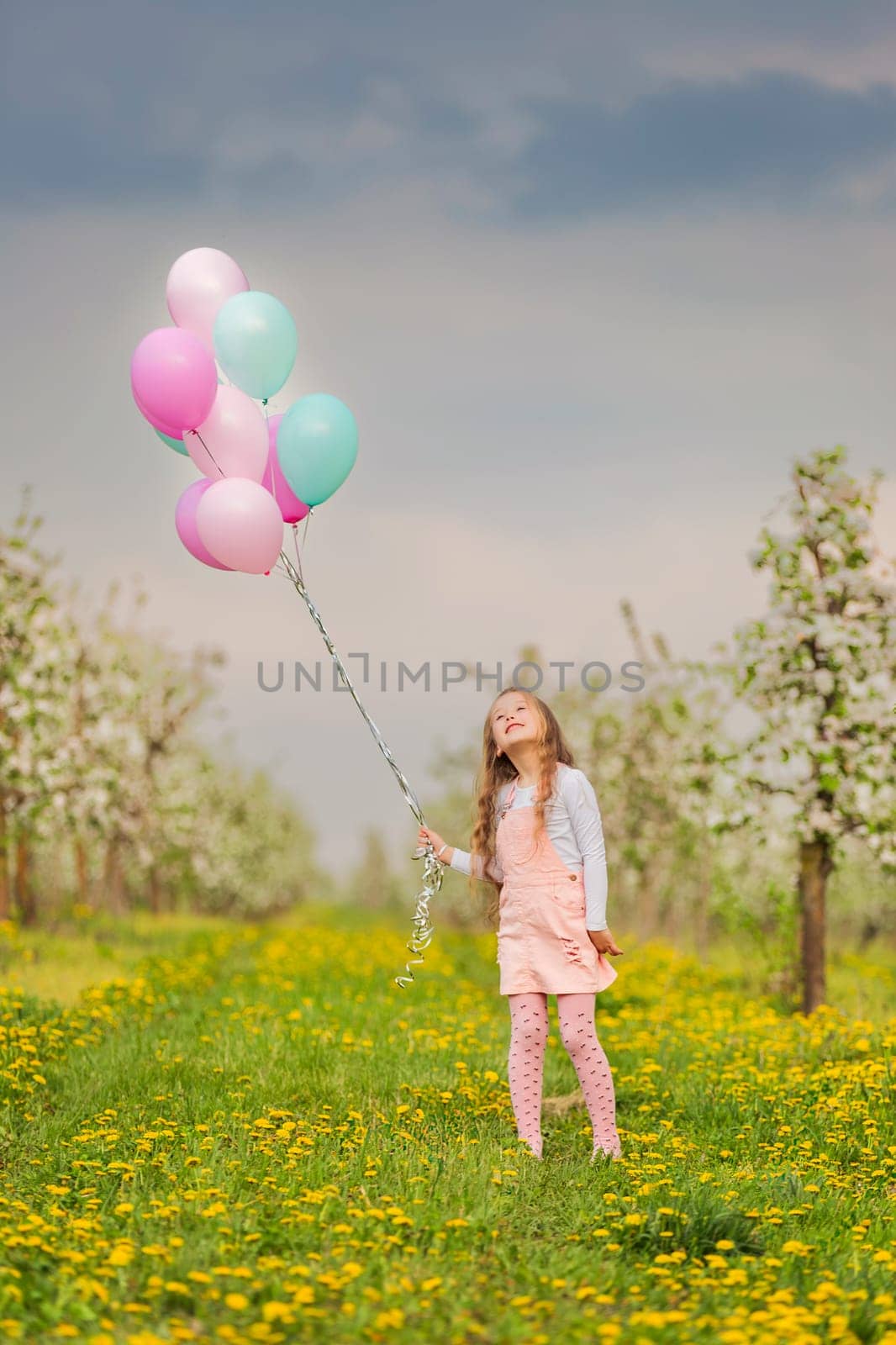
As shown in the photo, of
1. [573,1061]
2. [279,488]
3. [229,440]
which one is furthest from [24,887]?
[573,1061]

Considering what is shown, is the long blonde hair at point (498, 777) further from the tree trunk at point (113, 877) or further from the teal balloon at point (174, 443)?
the tree trunk at point (113, 877)

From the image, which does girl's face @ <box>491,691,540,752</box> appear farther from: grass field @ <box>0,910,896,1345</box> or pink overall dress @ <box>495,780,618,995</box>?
grass field @ <box>0,910,896,1345</box>

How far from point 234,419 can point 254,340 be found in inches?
19.3

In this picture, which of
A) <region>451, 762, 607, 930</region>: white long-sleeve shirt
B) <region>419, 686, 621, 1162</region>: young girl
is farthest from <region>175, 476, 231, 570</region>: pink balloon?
<region>451, 762, 607, 930</region>: white long-sleeve shirt

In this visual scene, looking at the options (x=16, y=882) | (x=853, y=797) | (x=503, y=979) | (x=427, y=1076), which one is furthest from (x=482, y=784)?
(x=16, y=882)

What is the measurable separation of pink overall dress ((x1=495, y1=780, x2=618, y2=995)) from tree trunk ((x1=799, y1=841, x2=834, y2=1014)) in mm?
5798

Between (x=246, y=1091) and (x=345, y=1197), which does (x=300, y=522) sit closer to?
(x=246, y=1091)

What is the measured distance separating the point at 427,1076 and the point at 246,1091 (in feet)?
3.35

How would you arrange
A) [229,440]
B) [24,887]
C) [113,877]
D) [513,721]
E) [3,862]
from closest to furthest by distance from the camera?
[513,721] → [229,440] → [3,862] → [24,887] → [113,877]

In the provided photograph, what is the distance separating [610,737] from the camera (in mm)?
20562

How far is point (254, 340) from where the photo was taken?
22.7 ft

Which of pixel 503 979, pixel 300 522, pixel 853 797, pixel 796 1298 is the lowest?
pixel 796 1298

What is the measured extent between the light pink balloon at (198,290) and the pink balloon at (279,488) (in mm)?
719

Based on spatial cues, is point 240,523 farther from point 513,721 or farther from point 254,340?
point 513,721
